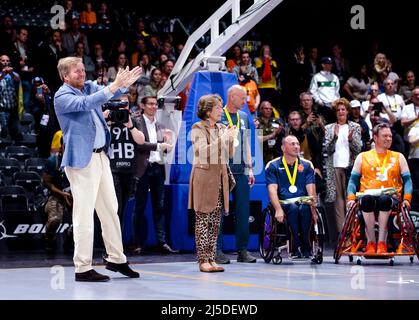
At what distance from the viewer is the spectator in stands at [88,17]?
14.9 metres

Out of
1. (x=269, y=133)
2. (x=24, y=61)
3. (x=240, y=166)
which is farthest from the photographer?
(x=24, y=61)

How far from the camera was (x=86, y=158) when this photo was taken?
6398 mm

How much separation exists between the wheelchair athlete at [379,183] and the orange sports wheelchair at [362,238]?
0.09m

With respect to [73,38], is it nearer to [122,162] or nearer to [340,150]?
[122,162]

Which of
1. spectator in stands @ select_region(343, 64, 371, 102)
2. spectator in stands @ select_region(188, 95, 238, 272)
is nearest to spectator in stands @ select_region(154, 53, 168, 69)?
spectator in stands @ select_region(343, 64, 371, 102)

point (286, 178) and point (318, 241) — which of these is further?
point (286, 178)

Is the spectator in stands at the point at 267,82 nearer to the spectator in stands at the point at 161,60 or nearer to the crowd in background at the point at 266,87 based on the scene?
the crowd in background at the point at 266,87

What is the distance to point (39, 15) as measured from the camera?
15734 mm

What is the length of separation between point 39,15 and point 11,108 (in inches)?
171

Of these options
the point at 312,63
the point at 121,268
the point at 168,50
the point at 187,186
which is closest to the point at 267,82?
the point at 312,63

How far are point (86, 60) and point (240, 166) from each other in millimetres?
5768

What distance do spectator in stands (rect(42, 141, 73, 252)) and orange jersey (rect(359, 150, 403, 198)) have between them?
3564 mm
